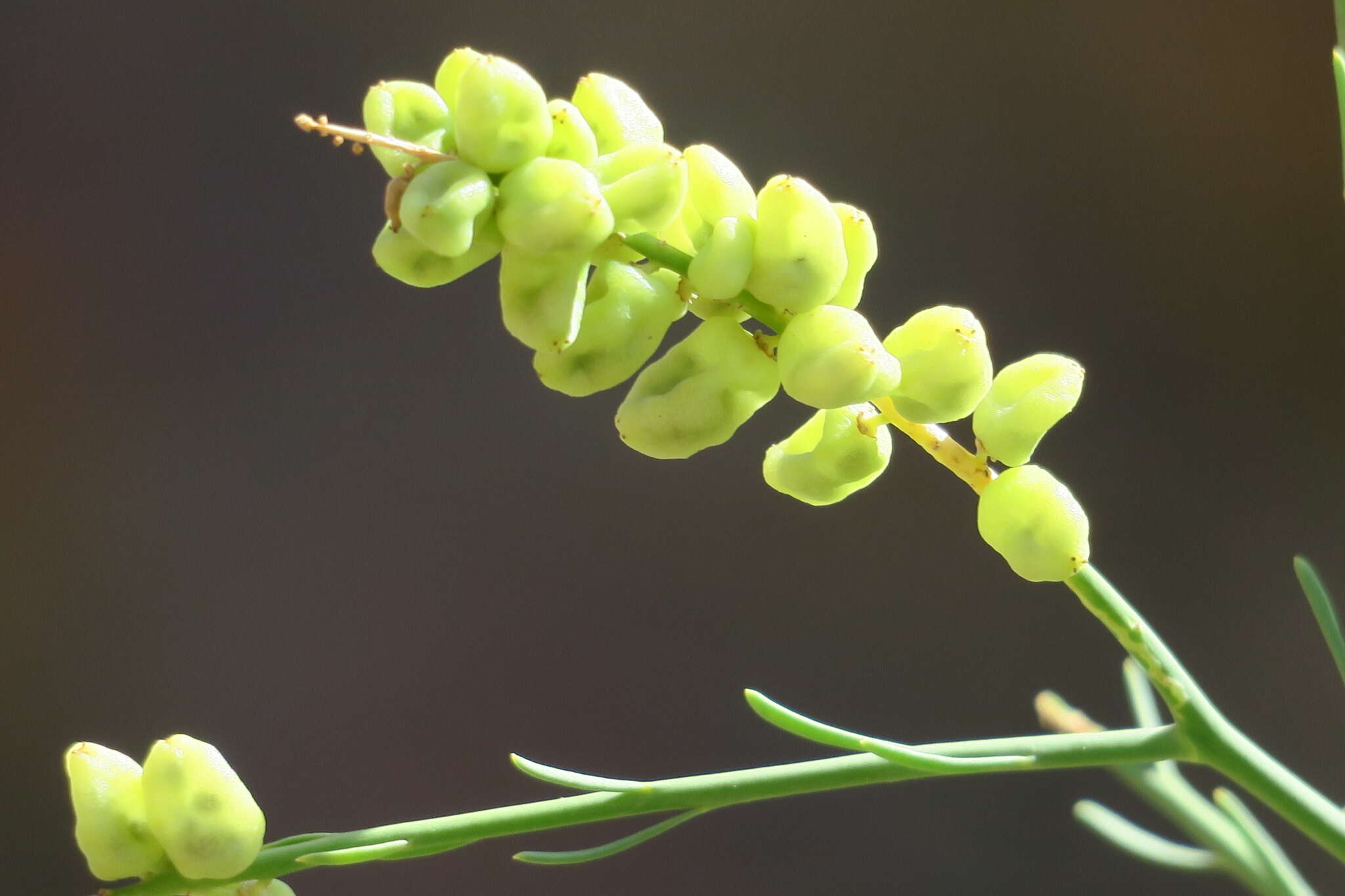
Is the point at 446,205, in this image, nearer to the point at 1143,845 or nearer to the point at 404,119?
the point at 404,119

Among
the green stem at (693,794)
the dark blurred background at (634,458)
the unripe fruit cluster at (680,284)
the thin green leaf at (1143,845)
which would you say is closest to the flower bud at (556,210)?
the unripe fruit cluster at (680,284)

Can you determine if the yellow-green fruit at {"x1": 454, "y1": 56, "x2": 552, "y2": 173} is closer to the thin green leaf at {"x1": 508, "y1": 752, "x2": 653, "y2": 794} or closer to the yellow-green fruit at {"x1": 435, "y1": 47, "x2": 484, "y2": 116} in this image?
the yellow-green fruit at {"x1": 435, "y1": 47, "x2": 484, "y2": 116}

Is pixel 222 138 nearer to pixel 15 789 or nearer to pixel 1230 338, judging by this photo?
pixel 15 789

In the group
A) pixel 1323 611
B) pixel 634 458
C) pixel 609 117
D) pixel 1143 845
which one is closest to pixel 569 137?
pixel 609 117

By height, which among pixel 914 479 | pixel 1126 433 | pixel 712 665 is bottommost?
pixel 712 665

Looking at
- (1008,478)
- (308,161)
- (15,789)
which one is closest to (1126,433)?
(308,161)

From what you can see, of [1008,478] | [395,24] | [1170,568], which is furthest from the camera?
[1170,568]
